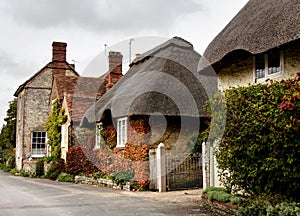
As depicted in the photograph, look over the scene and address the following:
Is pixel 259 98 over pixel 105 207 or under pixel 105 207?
over

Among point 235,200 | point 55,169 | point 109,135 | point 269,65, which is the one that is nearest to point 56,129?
point 55,169

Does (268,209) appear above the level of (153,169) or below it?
below

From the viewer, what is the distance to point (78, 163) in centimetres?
2192

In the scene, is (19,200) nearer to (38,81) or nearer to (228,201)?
(228,201)

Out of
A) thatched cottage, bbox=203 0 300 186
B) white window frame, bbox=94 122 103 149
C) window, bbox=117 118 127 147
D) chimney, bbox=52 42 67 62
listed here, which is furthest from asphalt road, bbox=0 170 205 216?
chimney, bbox=52 42 67 62

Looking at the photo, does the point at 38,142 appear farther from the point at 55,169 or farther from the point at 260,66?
the point at 260,66

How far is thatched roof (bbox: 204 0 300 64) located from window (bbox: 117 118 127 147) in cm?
614

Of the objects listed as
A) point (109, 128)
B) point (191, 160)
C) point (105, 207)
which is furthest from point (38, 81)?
point (105, 207)

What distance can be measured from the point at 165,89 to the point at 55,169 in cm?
976

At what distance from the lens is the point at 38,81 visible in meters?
32.6

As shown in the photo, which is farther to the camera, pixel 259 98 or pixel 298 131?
pixel 259 98

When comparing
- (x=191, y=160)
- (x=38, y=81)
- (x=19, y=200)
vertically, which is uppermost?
(x=38, y=81)

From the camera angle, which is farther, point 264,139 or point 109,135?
point 109,135

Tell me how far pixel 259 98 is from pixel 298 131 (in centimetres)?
123
